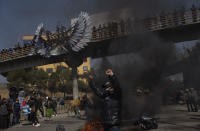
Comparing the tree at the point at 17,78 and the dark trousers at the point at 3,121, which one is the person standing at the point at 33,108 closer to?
the dark trousers at the point at 3,121

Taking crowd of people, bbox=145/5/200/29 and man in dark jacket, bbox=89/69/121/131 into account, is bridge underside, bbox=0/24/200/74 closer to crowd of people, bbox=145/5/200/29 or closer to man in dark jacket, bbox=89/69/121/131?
crowd of people, bbox=145/5/200/29

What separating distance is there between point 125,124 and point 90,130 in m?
1.57

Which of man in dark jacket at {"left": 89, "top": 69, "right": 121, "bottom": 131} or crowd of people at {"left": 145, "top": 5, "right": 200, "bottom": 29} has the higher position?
crowd of people at {"left": 145, "top": 5, "right": 200, "bottom": 29}

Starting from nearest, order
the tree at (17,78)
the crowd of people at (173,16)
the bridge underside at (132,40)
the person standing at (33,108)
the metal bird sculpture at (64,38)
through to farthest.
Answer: the crowd of people at (173,16) → the bridge underside at (132,40) → the person standing at (33,108) → the metal bird sculpture at (64,38) → the tree at (17,78)

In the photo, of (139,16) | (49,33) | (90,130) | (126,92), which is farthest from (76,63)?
(90,130)

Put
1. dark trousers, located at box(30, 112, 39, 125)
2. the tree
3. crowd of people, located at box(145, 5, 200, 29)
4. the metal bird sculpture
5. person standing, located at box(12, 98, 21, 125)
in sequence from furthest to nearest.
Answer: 1. the tree
2. the metal bird sculpture
3. person standing, located at box(12, 98, 21, 125)
4. dark trousers, located at box(30, 112, 39, 125)
5. crowd of people, located at box(145, 5, 200, 29)

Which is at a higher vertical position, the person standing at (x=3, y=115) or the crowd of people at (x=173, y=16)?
the crowd of people at (x=173, y=16)

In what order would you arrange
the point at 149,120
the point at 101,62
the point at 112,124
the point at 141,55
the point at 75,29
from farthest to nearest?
the point at 75,29
the point at 141,55
the point at 101,62
the point at 149,120
the point at 112,124

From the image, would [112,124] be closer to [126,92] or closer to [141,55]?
[126,92]

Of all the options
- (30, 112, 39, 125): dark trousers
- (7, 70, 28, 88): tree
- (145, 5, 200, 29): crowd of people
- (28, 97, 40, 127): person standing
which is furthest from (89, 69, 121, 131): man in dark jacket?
(7, 70, 28, 88): tree

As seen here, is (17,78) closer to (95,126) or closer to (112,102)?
(95,126)

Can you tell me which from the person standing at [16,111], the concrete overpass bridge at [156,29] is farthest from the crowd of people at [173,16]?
the person standing at [16,111]

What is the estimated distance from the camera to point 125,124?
6820 mm

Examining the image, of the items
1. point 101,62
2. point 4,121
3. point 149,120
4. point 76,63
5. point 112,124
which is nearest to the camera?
point 112,124
